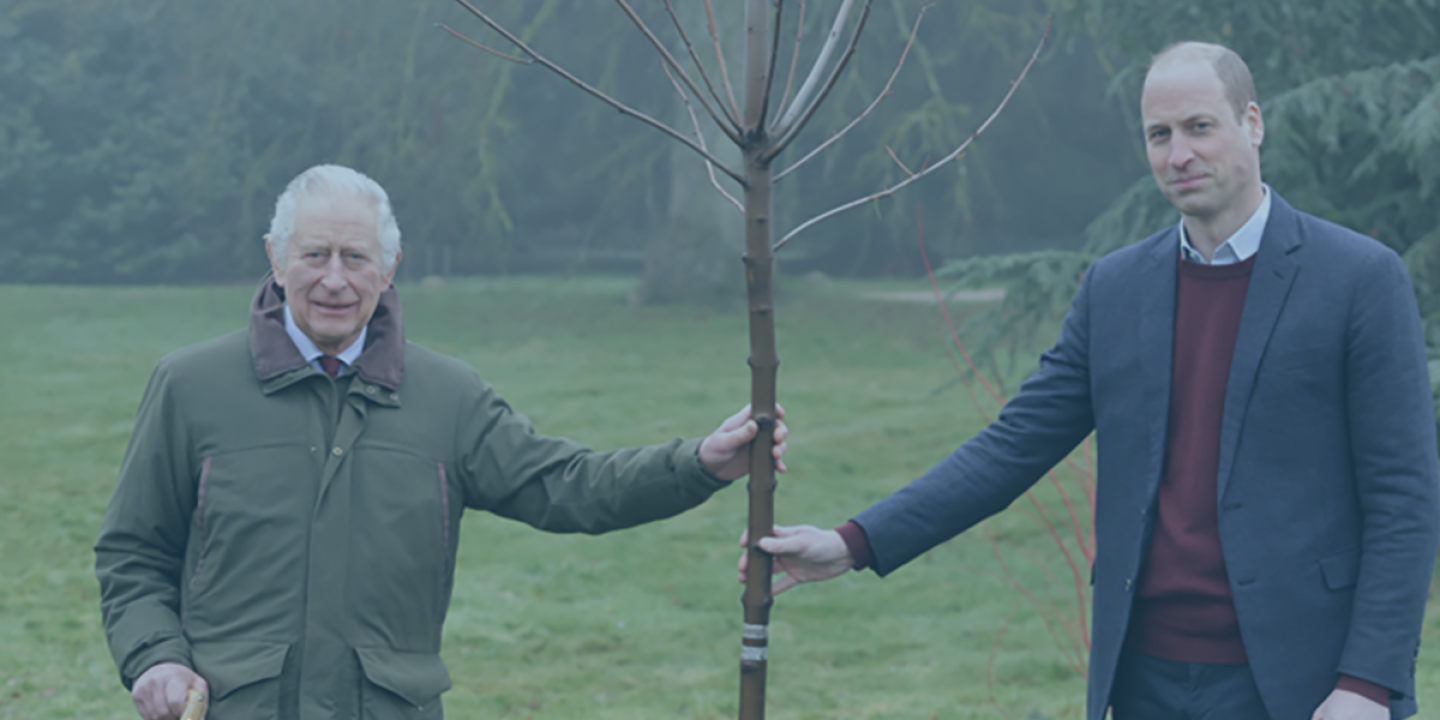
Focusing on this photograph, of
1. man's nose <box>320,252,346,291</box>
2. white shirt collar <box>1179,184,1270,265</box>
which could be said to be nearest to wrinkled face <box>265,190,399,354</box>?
man's nose <box>320,252,346,291</box>

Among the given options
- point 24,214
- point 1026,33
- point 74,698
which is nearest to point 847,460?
point 74,698

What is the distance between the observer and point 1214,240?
2.66m

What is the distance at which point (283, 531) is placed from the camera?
261cm

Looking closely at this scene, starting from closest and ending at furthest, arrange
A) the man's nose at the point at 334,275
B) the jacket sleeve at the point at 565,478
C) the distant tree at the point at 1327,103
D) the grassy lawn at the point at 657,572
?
1. the man's nose at the point at 334,275
2. the jacket sleeve at the point at 565,478
3. the grassy lawn at the point at 657,572
4. the distant tree at the point at 1327,103

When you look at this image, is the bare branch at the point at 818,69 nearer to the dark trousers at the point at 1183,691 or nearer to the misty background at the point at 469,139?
the dark trousers at the point at 1183,691

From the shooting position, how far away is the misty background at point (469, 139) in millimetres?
22000

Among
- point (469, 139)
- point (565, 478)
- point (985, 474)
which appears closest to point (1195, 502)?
point (985, 474)

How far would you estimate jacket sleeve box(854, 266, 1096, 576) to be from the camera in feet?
9.71

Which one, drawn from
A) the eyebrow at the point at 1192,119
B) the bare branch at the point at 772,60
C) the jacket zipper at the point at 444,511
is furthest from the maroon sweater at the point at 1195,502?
the jacket zipper at the point at 444,511

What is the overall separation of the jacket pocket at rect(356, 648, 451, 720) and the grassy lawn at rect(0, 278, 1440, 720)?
4031 mm

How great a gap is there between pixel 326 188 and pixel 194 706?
921 millimetres

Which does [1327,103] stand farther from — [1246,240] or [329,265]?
[329,265]

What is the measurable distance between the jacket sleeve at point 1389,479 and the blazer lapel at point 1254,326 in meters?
0.13

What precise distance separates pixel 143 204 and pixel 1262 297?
26203mm
